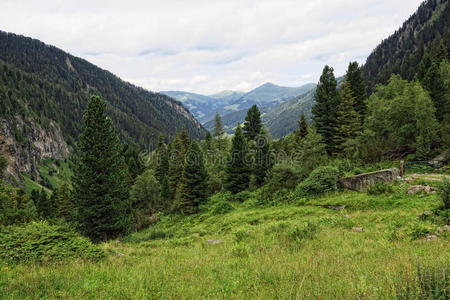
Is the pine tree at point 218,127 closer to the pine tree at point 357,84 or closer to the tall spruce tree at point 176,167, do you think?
the tall spruce tree at point 176,167

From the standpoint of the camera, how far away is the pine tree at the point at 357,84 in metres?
38.4

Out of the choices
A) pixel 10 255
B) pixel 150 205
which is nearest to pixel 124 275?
pixel 10 255

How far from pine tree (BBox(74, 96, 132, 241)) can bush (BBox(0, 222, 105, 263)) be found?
12890mm

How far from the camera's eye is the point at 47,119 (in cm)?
16900

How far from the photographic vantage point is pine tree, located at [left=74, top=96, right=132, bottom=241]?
23.2 metres

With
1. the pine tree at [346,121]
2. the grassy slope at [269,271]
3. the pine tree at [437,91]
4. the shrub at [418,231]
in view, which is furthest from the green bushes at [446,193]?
the pine tree at [346,121]

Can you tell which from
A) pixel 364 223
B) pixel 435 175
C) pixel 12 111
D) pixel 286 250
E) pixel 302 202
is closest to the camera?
pixel 286 250

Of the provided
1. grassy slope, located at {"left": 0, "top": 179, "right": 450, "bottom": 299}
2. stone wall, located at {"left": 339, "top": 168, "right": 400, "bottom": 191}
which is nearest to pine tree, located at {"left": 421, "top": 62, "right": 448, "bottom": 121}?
stone wall, located at {"left": 339, "top": 168, "right": 400, "bottom": 191}

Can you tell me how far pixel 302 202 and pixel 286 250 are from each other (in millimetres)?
13321

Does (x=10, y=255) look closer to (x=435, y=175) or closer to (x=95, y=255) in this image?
(x=95, y=255)

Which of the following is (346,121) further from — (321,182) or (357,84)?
(321,182)

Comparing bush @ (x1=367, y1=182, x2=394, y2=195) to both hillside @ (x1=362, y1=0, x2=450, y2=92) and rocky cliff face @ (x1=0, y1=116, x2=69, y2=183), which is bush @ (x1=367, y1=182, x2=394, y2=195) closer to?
hillside @ (x1=362, y1=0, x2=450, y2=92)

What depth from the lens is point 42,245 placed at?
9.45 meters

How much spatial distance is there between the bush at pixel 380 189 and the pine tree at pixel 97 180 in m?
22.5
